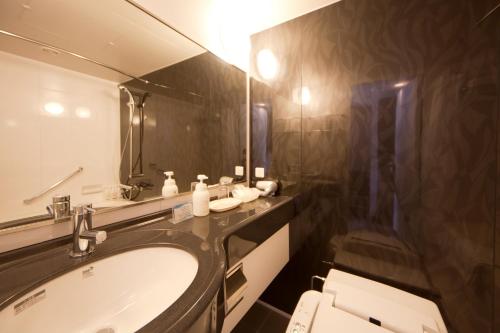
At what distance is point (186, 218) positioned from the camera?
946mm

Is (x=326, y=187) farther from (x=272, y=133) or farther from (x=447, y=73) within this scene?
(x=447, y=73)

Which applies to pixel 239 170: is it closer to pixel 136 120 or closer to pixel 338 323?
pixel 136 120

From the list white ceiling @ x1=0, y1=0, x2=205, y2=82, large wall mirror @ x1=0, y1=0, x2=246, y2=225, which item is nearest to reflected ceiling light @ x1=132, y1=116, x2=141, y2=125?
large wall mirror @ x1=0, y1=0, x2=246, y2=225

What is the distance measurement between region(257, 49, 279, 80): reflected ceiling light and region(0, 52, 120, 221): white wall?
1.00 m

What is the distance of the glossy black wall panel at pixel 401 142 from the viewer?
847 mm

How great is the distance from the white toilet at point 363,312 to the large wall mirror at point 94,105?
33.0 inches

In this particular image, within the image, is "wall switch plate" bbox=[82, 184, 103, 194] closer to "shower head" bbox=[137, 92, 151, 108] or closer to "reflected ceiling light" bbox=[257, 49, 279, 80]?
"shower head" bbox=[137, 92, 151, 108]

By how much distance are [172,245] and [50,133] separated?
58 centimetres

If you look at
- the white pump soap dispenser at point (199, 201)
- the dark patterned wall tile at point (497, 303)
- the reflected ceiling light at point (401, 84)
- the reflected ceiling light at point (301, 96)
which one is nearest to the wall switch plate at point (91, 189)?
the white pump soap dispenser at point (199, 201)

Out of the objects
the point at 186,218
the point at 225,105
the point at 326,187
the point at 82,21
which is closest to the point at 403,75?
the point at 326,187

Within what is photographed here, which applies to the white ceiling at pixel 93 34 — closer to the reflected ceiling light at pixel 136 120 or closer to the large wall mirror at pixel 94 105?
the large wall mirror at pixel 94 105

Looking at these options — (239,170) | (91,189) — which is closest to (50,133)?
(91,189)

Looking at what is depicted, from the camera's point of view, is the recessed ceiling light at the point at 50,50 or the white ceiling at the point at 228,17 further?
the white ceiling at the point at 228,17

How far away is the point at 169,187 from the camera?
1037 mm
